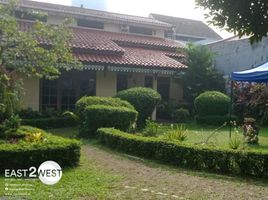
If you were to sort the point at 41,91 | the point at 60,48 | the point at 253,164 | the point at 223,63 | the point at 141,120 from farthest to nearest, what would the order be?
1. the point at 223,63
2. the point at 41,91
3. the point at 141,120
4. the point at 60,48
5. the point at 253,164

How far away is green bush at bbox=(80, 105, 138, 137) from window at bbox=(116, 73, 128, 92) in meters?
7.14

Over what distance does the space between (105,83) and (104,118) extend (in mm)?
6592

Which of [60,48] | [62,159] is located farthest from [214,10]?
[60,48]

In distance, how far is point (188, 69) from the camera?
75.9 feet

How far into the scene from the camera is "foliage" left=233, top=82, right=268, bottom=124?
18594 mm

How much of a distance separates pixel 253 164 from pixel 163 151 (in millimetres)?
2358

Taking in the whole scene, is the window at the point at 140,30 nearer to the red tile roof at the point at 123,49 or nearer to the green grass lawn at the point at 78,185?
the red tile roof at the point at 123,49

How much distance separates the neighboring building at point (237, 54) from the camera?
2284cm

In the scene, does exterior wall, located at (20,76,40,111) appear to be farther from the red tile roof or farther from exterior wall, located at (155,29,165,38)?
exterior wall, located at (155,29,165,38)

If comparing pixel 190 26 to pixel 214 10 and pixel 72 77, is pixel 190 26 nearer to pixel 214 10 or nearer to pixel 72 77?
pixel 72 77

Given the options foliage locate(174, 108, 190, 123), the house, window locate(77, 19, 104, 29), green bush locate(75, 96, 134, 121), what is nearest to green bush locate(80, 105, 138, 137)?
green bush locate(75, 96, 134, 121)

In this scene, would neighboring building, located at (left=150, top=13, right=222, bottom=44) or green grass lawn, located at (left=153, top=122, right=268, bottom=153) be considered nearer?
green grass lawn, located at (left=153, top=122, right=268, bottom=153)

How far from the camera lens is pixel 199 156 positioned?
9.98 m

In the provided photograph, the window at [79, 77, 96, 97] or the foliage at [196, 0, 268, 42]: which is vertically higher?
the foliage at [196, 0, 268, 42]
